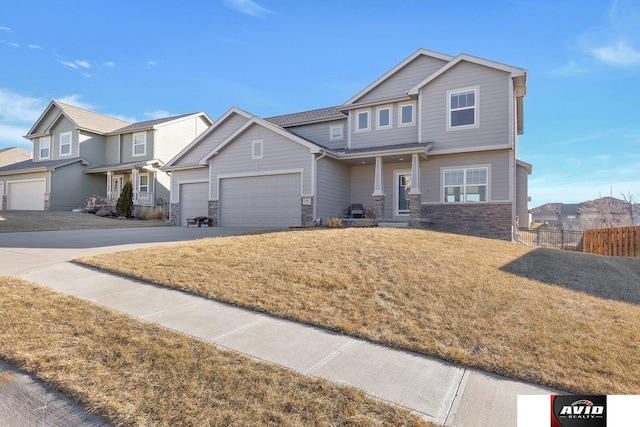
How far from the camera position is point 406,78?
16844 mm

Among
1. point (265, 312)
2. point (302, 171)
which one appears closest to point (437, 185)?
point (302, 171)

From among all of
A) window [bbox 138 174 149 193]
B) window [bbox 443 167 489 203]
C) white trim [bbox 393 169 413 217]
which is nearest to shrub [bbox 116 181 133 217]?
window [bbox 138 174 149 193]

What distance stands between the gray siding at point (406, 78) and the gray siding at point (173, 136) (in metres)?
16.5

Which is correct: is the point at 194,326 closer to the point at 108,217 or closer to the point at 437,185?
the point at 437,185

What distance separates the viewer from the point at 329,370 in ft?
11.1

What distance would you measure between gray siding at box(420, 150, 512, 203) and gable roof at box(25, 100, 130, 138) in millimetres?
24987

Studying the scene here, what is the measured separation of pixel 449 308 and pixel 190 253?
5.54 meters

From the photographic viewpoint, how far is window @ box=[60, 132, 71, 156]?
88.3ft

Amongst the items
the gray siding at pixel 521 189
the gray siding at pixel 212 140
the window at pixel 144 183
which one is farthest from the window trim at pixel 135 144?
the gray siding at pixel 521 189

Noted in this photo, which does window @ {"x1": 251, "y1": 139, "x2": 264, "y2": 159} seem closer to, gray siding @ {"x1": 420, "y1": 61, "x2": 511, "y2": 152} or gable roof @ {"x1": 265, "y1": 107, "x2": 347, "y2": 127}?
gable roof @ {"x1": 265, "y1": 107, "x2": 347, "y2": 127}

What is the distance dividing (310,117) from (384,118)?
4.93 meters

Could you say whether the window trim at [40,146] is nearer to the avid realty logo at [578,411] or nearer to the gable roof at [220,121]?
the gable roof at [220,121]

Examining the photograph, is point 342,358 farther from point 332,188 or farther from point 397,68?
point 397,68

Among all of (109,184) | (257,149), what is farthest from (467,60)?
(109,184)
